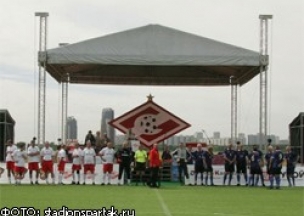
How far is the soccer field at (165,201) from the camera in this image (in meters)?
17.8

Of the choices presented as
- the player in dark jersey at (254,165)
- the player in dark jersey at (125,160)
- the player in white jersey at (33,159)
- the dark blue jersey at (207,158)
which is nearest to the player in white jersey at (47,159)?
the player in white jersey at (33,159)

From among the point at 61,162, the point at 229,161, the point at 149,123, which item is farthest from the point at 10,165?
the point at 229,161

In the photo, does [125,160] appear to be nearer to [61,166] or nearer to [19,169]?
[61,166]

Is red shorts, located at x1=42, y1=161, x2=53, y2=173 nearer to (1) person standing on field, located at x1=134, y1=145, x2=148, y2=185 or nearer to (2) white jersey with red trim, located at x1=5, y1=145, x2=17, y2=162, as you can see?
(2) white jersey with red trim, located at x1=5, y1=145, x2=17, y2=162

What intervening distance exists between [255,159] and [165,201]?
9.49 metres

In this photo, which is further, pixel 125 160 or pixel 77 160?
pixel 77 160

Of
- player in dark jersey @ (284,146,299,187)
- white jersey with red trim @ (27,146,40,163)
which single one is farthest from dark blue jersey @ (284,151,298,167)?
white jersey with red trim @ (27,146,40,163)

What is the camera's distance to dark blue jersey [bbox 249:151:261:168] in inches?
1141

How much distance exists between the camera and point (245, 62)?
98.5ft

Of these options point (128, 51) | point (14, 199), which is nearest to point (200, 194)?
point (14, 199)

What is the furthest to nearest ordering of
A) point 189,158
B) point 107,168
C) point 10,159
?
point 189,158
point 107,168
point 10,159

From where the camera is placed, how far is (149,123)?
31906 millimetres

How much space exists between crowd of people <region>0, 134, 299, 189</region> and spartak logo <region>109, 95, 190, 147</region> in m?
1.80

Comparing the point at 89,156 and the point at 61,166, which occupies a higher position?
the point at 89,156
